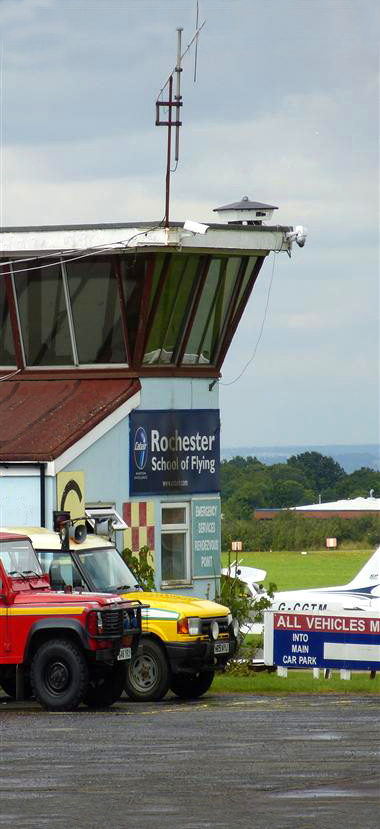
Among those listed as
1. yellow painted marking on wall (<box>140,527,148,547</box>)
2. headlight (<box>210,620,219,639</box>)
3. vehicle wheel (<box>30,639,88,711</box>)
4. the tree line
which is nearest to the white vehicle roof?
headlight (<box>210,620,219,639</box>)

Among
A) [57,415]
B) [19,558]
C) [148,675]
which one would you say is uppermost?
[57,415]

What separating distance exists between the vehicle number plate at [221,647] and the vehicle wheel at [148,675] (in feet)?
2.83

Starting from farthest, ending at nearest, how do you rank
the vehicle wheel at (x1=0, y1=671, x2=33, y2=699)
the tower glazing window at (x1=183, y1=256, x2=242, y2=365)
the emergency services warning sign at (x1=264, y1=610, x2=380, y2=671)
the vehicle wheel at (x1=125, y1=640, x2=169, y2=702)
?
the tower glazing window at (x1=183, y1=256, x2=242, y2=365) < the emergency services warning sign at (x1=264, y1=610, x2=380, y2=671) < the vehicle wheel at (x1=125, y1=640, x2=169, y2=702) < the vehicle wheel at (x1=0, y1=671, x2=33, y2=699)

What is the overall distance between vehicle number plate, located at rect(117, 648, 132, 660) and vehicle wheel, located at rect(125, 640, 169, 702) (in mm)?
864

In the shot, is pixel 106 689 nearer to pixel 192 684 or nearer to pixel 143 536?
pixel 192 684

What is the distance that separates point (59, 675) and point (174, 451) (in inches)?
388

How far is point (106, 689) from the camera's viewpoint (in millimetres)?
20906

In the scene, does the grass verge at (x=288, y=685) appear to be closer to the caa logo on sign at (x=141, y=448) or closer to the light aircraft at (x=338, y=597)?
the caa logo on sign at (x=141, y=448)

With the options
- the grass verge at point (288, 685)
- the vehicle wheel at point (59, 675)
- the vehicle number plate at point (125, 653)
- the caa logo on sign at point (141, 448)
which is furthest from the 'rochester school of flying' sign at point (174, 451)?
the vehicle wheel at point (59, 675)

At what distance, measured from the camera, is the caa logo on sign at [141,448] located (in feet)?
94.7

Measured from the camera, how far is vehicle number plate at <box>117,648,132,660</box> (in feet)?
66.5

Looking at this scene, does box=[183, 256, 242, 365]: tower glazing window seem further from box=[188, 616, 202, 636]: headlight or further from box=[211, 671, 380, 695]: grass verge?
box=[188, 616, 202, 636]: headlight

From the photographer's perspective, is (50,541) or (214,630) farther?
(50,541)

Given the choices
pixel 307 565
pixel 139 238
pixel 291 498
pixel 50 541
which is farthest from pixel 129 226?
pixel 291 498
